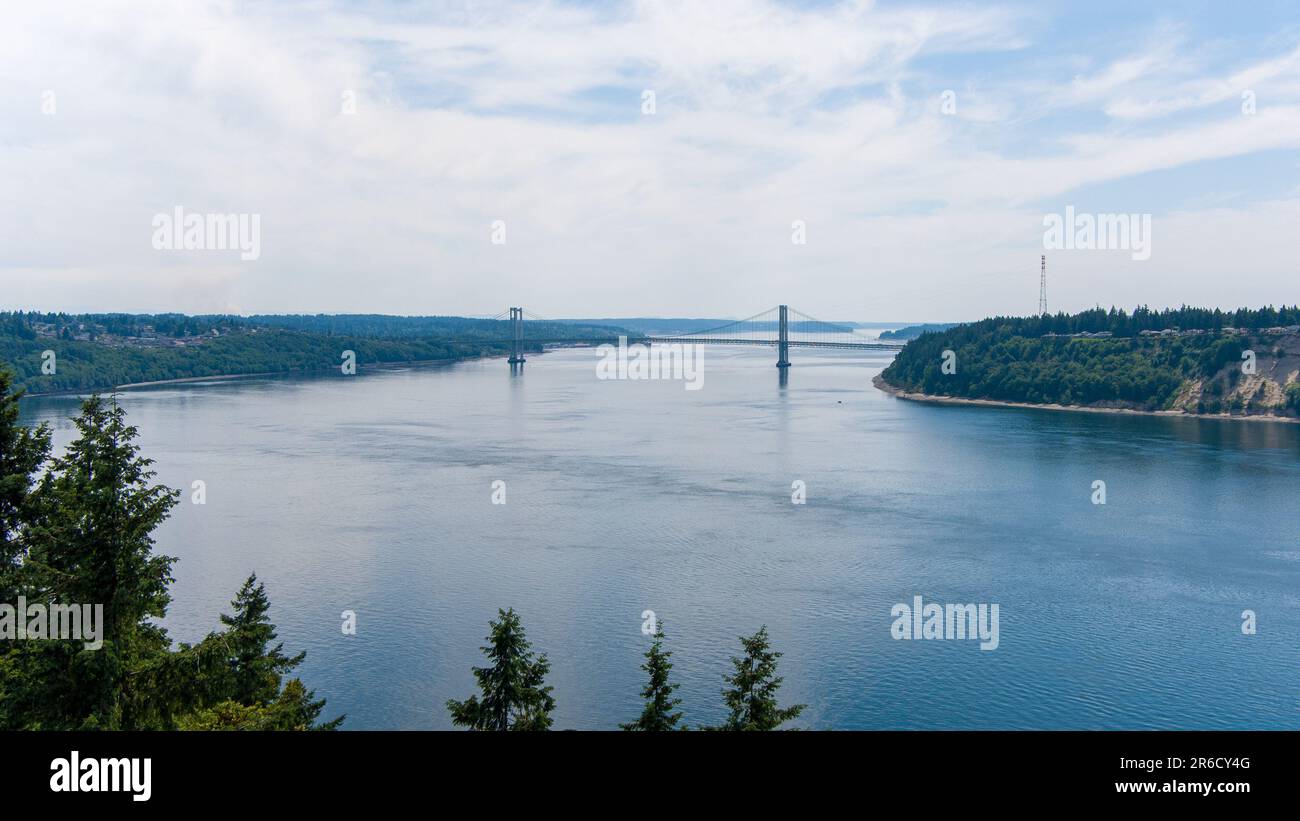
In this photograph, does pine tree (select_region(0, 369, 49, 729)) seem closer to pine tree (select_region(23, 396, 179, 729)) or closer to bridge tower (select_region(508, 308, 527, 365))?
pine tree (select_region(23, 396, 179, 729))

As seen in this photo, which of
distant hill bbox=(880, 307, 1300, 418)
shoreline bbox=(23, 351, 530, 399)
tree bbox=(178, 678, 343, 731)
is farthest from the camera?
shoreline bbox=(23, 351, 530, 399)

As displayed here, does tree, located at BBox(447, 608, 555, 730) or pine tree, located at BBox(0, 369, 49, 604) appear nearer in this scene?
pine tree, located at BBox(0, 369, 49, 604)

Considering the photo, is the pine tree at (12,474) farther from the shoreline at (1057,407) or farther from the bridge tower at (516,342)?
the bridge tower at (516,342)

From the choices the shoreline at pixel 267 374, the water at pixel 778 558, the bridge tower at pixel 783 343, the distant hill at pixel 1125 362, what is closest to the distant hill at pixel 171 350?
the shoreline at pixel 267 374

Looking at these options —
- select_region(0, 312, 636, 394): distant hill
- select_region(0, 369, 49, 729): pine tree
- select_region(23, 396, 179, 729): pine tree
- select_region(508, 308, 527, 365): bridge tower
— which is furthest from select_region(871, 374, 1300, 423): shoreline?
select_region(23, 396, 179, 729): pine tree

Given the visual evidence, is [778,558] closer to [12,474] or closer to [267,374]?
[12,474]
